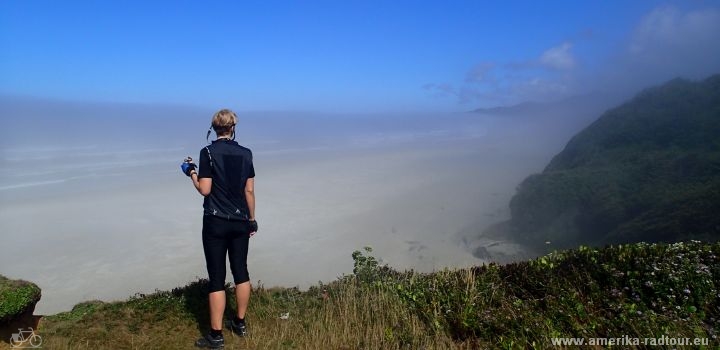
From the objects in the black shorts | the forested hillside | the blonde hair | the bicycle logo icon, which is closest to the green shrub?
the bicycle logo icon

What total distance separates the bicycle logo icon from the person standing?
7.23 ft

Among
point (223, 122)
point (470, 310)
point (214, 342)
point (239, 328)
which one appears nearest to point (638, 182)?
point (470, 310)

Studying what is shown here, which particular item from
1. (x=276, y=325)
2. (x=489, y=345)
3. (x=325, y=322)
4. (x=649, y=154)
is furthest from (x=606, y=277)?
(x=649, y=154)

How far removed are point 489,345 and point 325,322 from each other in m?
2.17

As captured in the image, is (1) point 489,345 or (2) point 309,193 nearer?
(1) point 489,345

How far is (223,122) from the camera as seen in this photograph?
5.64 meters

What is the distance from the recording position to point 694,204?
113 feet

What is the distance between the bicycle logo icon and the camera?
19.3ft

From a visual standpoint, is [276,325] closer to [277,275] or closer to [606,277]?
[606,277]

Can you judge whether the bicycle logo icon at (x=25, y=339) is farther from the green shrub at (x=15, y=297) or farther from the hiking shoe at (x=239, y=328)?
the hiking shoe at (x=239, y=328)

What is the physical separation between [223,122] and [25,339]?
156 inches

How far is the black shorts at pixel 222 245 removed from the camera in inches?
224

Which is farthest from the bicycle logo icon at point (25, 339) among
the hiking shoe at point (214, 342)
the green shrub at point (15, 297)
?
the hiking shoe at point (214, 342)

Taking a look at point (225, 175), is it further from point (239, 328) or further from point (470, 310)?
point (470, 310)
